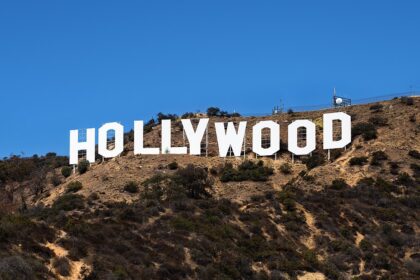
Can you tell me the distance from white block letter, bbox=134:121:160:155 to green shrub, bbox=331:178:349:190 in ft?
58.8

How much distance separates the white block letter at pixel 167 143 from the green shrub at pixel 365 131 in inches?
617

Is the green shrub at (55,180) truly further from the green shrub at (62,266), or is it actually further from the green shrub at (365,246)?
the green shrub at (62,266)

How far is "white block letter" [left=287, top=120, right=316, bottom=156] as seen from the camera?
75.1 m

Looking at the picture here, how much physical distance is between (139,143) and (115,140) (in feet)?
8.31

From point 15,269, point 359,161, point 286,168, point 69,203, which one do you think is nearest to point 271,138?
point 286,168

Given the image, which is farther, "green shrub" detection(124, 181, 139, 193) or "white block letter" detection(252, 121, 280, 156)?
"white block letter" detection(252, 121, 280, 156)

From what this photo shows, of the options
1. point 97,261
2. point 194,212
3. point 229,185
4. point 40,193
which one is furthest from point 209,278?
point 40,193

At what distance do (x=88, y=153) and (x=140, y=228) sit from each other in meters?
26.3

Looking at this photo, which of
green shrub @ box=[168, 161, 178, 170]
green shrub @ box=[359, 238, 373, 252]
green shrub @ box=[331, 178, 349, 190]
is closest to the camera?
green shrub @ box=[359, 238, 373, 252]

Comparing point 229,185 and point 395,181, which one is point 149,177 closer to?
point 229,185

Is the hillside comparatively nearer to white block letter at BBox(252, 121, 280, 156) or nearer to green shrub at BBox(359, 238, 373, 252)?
green shrub at BBox(359, 238, 373, 252)

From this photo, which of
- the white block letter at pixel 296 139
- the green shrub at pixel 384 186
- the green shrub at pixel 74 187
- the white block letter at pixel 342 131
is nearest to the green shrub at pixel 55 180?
the green shrub at pixel 74 187

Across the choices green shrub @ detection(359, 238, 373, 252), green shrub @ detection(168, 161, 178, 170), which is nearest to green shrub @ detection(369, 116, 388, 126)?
green shrub @ detection(168, 161, 178, 170)

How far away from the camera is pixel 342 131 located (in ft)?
246
